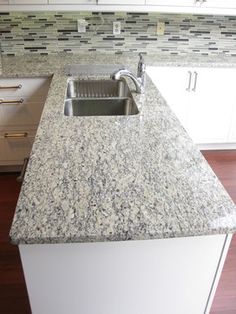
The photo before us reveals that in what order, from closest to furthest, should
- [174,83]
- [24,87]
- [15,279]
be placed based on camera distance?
[15,279]
[24,87]
[174,83]

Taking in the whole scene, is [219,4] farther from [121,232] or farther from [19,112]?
[121,232]

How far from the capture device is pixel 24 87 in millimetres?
2324

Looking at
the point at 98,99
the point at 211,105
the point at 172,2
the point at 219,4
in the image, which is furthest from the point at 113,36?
the point at 98,99

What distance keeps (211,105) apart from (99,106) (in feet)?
4.68

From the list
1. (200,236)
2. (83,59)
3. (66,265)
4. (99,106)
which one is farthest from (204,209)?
(83,59)

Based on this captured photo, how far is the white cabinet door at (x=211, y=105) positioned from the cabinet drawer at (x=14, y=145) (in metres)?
1.58

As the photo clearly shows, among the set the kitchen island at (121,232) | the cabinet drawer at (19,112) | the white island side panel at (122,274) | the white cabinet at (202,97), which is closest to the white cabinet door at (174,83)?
the white cabinet at (202,97)

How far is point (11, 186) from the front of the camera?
248 cm

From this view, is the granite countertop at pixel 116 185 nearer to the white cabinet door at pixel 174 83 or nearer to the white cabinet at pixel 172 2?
the white cabinet door at pixel 174 83

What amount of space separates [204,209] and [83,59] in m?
2.25

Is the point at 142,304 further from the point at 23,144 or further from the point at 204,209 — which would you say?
the point at 23,144

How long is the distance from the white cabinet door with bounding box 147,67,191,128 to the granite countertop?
51.2 inches

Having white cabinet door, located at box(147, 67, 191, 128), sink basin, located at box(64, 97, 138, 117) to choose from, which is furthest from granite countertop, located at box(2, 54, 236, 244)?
white cabinet door, located at box(147, 67, 191, 128)

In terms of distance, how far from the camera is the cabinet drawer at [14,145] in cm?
246
